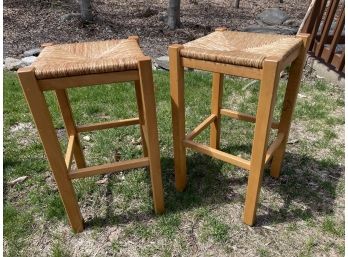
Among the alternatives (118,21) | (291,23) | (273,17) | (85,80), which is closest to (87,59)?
(85,80)

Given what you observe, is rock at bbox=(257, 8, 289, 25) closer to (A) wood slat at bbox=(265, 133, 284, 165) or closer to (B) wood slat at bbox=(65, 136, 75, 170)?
(A) wood slat at bbox=(265, 133, 284, 165)

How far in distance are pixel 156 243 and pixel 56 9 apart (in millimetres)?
5707

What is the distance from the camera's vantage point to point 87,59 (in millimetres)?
1665

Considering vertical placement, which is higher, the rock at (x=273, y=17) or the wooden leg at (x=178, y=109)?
the wooden leg at (x=178, y=109)

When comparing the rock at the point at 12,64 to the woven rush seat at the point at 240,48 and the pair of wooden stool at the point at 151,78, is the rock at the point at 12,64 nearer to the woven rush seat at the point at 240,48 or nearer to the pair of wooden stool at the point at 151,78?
the pair of wooden stool at the point at 151,78

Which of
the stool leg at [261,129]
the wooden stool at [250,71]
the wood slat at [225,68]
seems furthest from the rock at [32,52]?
the stool leg at [261,129]

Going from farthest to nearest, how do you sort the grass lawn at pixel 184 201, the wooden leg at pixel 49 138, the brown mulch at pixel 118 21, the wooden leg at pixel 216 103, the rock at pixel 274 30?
the rock at pixel 274 30 → the brown mulch at pixel 118 21 → the wooden leg at pixel 216 103 → the grass lawn at pixel 184 201 → the wooden leg at pixel 49 138

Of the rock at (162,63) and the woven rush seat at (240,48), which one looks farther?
the rock at (162,63)

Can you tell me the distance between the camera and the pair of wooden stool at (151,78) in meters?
1.50

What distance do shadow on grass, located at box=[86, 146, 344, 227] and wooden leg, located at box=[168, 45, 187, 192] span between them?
0.13 meters

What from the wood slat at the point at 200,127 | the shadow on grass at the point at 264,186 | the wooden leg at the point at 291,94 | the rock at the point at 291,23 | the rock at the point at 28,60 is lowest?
the rock at the point at 291,23

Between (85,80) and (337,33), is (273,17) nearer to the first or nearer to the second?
(337,33)

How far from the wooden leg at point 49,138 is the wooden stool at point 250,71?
67cm

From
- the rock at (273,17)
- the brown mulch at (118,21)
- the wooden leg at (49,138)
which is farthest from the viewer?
the rock at (273,17)
